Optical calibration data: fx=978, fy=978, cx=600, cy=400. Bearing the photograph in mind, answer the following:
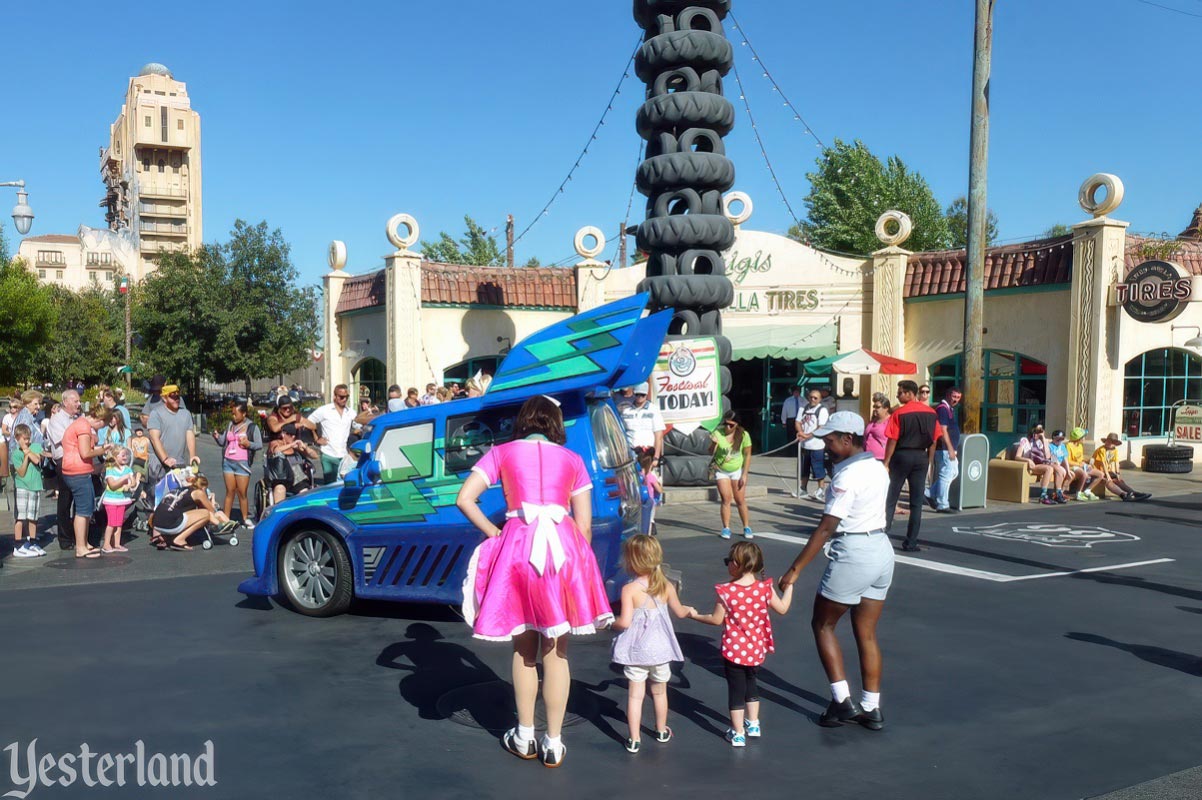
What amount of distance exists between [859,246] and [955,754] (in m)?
36.5

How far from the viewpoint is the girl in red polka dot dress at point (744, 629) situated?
4.75 meters

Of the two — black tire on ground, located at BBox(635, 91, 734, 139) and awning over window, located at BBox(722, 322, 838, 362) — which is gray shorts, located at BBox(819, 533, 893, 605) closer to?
black tire on ground, located at BBox(635, 91, 734, 139)

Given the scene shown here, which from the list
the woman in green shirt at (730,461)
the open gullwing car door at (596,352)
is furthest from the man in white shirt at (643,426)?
the open gullwing car door at (596,352)

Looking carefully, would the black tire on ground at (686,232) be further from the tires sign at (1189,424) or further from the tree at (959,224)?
the tree at (959,224)

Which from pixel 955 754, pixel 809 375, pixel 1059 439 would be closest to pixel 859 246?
pixel 809 375

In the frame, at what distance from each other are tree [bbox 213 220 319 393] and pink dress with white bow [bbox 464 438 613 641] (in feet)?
101

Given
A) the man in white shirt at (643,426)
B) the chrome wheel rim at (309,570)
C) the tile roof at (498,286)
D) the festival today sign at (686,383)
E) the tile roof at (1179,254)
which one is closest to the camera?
the chrome wheel rim at (309,570)

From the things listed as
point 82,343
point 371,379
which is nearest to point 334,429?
point 371,379

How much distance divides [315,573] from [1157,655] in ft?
19.4

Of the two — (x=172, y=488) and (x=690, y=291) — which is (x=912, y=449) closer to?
(x=690, y=291)

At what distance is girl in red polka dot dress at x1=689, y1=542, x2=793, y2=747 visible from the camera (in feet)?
15.6

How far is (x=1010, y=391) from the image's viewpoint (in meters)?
19.5

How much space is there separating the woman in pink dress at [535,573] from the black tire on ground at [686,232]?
1065cm

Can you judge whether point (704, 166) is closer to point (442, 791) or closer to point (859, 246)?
point (442, 791)
